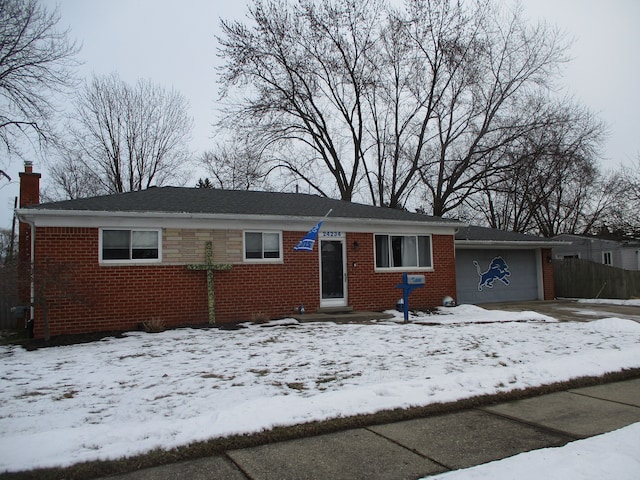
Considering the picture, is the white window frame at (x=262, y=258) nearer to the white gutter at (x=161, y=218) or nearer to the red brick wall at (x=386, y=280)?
the white gutter at (x=161, y=218)

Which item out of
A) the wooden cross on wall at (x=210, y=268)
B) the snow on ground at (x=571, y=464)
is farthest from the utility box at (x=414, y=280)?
the snow on ground at (x=571, y=464)

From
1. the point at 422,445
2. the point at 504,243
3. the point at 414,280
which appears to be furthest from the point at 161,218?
the point at 504,243

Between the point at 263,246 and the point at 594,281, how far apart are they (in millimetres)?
16125

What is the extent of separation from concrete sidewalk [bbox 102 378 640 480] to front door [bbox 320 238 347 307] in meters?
8.41

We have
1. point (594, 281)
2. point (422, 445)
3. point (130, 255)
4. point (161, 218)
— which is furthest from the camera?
point (594, 281)

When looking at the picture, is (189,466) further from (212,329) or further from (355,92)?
(355,92)

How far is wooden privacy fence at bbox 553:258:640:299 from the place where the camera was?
21234 millimetres

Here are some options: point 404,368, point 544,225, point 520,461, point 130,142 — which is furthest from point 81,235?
point 544,225

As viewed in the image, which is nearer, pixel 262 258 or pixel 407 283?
pixel 407 283

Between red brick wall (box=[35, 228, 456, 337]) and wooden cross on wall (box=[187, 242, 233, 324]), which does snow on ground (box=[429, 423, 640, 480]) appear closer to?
red brick wall (box=[35, 228, 456, 337])

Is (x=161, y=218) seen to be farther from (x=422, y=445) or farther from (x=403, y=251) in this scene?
(x=422, y=445)

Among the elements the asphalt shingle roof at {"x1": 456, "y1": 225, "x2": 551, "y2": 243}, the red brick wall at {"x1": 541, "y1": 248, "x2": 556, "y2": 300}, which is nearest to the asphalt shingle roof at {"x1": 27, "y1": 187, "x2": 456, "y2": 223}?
the asphalt shingle roof at {"x1": 456, "y1": 225, "x2": 551, "y2": 243}

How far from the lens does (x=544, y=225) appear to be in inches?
1526

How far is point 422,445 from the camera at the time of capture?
4258 mm
